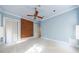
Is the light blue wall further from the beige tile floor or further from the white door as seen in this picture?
the white door

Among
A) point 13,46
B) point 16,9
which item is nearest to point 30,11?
point 16,9

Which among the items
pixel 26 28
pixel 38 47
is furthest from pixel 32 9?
pixel 38 47

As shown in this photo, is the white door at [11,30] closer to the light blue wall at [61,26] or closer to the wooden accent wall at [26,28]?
the wooden accent wall at [26,28]

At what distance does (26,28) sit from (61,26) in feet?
1.52

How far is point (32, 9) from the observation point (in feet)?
5.14

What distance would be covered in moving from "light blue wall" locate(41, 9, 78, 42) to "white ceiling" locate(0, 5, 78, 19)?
0.07 m

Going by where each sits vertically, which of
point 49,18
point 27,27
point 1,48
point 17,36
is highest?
point 49,18

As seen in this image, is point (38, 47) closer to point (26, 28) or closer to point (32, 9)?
point (26, 28)

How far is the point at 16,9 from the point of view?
1.57m

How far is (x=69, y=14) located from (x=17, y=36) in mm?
728

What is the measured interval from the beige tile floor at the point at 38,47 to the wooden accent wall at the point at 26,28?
3.6 inches

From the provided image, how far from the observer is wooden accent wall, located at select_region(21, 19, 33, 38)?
1.64 m

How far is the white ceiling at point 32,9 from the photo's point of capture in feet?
5.06

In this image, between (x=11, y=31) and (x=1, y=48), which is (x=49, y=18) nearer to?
(x=11, y=31)
